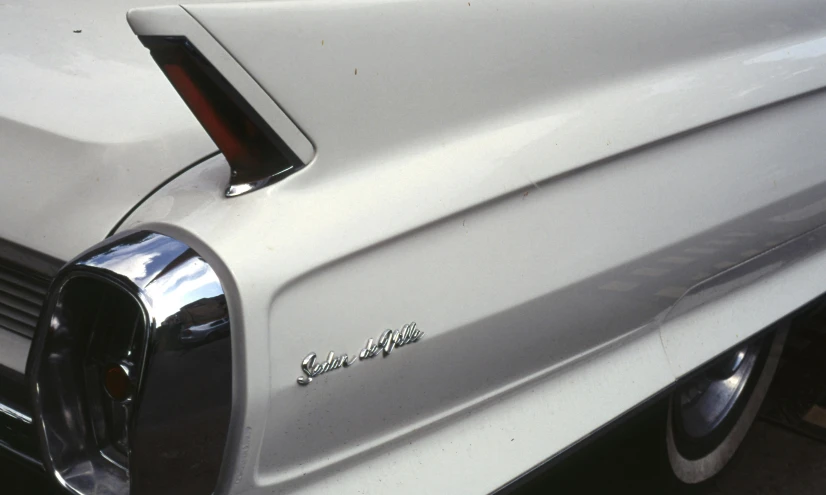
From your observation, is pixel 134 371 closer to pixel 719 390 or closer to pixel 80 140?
pixel 80 140

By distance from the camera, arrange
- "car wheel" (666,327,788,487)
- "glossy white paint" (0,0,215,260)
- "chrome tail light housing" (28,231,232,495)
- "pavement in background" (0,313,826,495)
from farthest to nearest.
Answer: "car wheel" (666,327,788,487) → "pavement in background" (0,313,826,495) → "glossy white paint" (0,0,215,260) → "chrome tail light housing" (28,231,232,495)

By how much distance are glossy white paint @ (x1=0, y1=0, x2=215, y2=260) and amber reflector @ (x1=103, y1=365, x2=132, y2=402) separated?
253mm

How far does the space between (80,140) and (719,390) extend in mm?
2092

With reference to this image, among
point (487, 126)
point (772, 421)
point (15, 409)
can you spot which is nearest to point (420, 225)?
point (487, 126)

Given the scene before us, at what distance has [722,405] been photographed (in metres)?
2.76

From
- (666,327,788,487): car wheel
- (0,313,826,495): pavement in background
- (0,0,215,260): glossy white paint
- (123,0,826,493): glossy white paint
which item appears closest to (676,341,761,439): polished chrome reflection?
(666,327,788,487): car wheel

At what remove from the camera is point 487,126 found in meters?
1.44

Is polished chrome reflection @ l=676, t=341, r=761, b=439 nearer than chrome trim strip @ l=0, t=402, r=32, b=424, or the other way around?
chrome trim strip @ l=0, t=402, r=32, b=424

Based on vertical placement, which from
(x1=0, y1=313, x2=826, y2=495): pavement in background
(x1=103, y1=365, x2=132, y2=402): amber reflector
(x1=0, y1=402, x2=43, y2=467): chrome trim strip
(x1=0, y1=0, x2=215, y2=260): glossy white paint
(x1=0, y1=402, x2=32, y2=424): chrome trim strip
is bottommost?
(x1=0, y1=313, x2=826, y2=495): pavement in background

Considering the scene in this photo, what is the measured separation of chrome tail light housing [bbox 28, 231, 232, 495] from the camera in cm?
117

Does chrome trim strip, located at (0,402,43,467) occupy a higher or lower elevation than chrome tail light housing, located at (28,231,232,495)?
lower

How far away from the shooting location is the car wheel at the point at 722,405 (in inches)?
105

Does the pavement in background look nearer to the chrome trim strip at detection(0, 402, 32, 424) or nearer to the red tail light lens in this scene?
the chrome trim strip at detection(0, 402, 32, 424)

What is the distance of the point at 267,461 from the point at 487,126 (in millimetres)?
631
